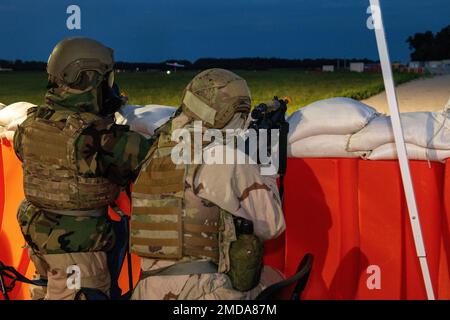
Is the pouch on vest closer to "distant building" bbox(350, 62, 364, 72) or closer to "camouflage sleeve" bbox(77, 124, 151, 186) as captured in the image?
"camouflage sleeve" bbox(77, 124, 151, 186)

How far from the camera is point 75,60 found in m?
4.00

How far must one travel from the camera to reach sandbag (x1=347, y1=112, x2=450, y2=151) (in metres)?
4.07

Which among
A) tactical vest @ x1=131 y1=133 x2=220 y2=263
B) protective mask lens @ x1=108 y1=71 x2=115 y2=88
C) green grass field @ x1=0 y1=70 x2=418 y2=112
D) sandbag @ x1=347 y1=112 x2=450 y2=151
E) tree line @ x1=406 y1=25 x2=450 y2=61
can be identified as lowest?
tactical vest @ x1=131 y1=133 x2=220 y2=263

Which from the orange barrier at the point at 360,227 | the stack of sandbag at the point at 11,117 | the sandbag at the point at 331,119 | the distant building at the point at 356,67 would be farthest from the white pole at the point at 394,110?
the distant building at the point at 356,67

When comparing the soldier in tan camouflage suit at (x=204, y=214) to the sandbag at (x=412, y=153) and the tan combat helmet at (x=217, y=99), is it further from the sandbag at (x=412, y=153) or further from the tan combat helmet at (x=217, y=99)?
the sandbag at (x=412, y=153)

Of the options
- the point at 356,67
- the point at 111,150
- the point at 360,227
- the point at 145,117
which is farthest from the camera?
the point at 356,67

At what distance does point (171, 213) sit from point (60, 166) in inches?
35.7

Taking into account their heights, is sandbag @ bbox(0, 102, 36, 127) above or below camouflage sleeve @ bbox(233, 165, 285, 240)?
above

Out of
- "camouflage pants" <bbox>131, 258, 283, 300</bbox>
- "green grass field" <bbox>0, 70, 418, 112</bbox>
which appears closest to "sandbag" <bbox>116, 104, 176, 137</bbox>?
"camouflage pants" <bbox>131, 258, 283, 300</bbox>

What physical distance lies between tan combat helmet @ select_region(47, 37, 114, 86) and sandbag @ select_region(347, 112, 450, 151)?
1.48 m

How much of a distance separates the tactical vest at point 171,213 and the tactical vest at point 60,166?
0.59 meters

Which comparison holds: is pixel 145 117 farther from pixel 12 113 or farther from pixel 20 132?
pixel 12 113

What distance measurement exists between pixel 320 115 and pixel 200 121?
1.26 meters

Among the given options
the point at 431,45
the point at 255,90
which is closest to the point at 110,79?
the point at 255,90
